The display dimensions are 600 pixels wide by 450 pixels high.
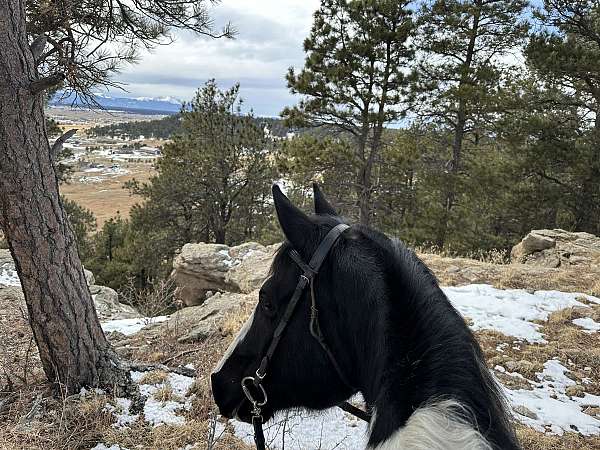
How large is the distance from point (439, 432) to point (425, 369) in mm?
177

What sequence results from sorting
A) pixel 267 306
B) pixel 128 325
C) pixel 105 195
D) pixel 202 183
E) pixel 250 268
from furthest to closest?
pixel 105 195, pixel 202 183, pixel 250 268, pixel 128 325, pixel 267 306

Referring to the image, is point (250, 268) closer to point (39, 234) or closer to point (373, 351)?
point (39, 234)

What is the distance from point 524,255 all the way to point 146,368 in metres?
8.69

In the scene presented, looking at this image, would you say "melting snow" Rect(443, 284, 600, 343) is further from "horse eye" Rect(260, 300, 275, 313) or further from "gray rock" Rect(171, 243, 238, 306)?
"gray rock" Rect(171, 243, 238, 306)

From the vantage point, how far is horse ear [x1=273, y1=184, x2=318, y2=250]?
4.72 ft

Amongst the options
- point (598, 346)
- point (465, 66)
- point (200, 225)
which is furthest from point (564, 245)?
point (200, 225)

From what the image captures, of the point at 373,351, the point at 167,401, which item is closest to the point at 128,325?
the point at 167,401

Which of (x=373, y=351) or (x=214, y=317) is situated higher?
(x=373, y=351)

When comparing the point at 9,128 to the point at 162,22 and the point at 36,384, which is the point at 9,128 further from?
the point at 162,22

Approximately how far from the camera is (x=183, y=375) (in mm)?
3914

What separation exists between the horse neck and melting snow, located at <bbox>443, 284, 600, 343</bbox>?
433cm

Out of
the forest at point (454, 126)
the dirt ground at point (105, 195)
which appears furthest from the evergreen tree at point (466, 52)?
the dirt ground at point (105, 195)

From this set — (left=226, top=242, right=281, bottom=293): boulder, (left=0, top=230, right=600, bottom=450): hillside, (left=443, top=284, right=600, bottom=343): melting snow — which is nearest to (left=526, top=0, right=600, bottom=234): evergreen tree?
(left=0, top=230, right=600, bottom=450): hillside

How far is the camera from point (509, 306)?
5.85m
